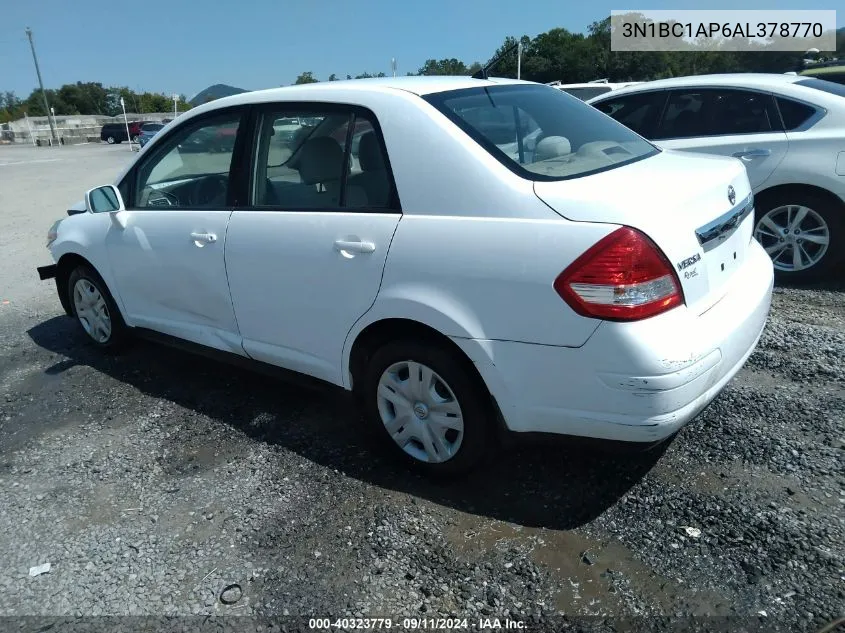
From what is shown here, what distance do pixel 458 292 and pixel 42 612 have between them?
78.3 inches

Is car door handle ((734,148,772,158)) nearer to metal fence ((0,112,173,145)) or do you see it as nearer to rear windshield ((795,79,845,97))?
rear windshield ((795,79,845,97))

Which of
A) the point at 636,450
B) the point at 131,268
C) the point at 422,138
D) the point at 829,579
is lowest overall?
the point at 829,579

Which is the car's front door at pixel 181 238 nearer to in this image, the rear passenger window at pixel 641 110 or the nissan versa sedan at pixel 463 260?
the nissan versa sedan at pixel 463 260

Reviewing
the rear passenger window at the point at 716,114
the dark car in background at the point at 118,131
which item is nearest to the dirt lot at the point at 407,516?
the rear passenger window at the point at 716,114

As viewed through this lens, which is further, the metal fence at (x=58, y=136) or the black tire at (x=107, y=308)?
the metal fence at (x=58, y=136)

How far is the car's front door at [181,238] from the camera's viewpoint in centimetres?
362

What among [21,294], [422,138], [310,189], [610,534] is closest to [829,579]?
[610,534]

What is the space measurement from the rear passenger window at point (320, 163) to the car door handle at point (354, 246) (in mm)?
183

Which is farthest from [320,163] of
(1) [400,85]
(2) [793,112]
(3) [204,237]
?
(2) [793,112]

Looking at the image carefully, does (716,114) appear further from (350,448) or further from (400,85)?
(350,448)

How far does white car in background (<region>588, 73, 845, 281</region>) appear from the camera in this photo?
203 inches

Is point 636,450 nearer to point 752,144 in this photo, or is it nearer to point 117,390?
point 117,390

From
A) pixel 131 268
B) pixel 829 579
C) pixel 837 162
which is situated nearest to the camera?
pixel 829 579

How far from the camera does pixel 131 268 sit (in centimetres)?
417
